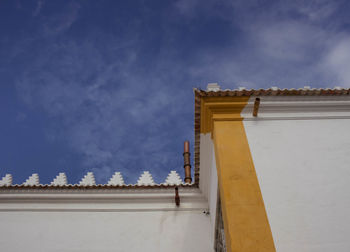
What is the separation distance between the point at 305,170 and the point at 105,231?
5.27m

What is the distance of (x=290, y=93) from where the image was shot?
6457 mm

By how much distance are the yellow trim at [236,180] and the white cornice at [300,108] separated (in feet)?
1.38

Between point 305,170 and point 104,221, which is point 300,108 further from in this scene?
point 104,221

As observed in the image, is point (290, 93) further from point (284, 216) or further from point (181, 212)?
point (181, 212)

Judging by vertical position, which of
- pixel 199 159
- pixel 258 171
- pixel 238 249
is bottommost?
pixel 238 249

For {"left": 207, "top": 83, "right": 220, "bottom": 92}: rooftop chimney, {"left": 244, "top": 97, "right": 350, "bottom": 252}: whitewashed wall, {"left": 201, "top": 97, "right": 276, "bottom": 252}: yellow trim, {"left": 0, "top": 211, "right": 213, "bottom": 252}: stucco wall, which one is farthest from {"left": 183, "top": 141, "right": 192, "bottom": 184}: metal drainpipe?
{"left": 244, "top": 97, "right": 350, "bottom": 252}: whitewashed wall

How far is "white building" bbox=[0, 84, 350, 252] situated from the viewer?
14.7 ft

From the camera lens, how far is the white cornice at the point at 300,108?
619cm

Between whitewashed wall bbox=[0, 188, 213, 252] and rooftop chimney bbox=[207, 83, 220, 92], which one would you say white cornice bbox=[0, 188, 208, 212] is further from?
rooftop chimney bbox=[207, 83, 220, 92]

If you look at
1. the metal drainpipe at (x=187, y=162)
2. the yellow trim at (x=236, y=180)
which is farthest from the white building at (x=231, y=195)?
the metal drainpipe at (x=187, y=162)

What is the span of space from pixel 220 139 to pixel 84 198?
15.4 feet

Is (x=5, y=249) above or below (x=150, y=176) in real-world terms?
below

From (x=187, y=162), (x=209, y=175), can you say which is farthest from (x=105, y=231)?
(x=187, y=162)

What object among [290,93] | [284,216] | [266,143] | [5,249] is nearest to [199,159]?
[266,143]
